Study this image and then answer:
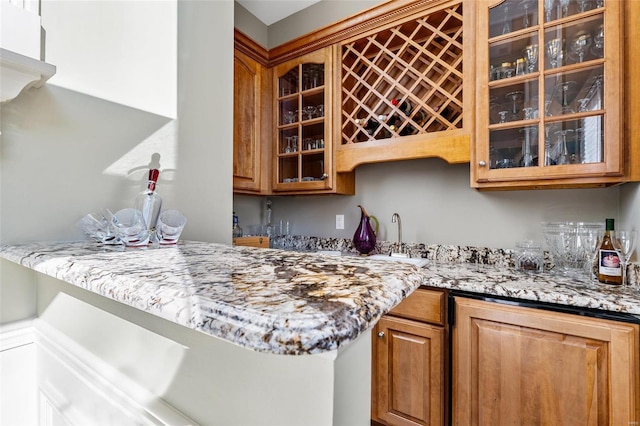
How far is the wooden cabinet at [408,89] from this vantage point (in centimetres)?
173

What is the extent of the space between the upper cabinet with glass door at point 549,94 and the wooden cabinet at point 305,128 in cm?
95

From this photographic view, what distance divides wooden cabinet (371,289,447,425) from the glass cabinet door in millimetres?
1062

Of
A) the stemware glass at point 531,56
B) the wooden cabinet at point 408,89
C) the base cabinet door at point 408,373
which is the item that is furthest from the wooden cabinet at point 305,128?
the stemware glass at point 531,56

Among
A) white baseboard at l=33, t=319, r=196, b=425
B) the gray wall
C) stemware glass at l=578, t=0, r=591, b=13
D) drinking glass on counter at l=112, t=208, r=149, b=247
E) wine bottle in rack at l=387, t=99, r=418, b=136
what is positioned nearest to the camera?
white baseboard at l=33, t=319, r=196, b=425

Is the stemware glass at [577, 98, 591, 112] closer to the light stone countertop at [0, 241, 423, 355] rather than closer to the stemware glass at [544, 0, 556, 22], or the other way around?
the stemware glass at [544, 0, 556, 22]

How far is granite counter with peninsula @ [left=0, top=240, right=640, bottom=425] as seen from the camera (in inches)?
11.4

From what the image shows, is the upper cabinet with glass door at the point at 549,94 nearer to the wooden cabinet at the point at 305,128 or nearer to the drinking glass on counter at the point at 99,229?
the wooden cabinet at the point at 305,128

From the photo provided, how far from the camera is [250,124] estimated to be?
2344 mm

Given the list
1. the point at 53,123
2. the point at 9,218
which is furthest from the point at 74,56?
the point at 9,218

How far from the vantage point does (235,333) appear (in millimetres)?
282

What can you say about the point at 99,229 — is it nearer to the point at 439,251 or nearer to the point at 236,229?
the point at 236,229

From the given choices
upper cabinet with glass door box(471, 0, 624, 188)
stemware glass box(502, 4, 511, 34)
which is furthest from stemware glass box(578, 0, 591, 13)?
stemware glass box(502, 4, 511, 34)

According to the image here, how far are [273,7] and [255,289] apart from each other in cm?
280

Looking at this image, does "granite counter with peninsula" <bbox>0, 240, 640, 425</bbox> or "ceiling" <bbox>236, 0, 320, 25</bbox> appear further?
"ceiling" <bbox>236, 0, 320, 25</bbox>
